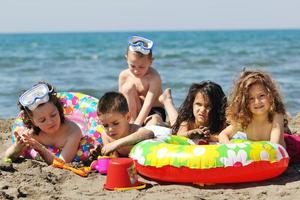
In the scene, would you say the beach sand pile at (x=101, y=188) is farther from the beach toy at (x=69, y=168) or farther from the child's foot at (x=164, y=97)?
the child's foot at (x=164, y=97)

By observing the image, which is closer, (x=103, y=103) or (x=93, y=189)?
(x=93, y=189)

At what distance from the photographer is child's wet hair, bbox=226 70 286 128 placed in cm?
510

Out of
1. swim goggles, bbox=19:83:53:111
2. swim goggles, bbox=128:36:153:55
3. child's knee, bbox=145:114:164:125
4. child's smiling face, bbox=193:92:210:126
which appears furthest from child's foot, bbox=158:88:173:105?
swim goggles, bbox=19:83:53:111

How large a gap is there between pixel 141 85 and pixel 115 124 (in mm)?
1516

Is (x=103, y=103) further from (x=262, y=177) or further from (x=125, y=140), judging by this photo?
(x=262, y=177)

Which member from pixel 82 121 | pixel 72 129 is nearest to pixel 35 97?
pixel 72 129

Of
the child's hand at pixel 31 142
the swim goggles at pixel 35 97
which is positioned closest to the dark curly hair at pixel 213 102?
the swim goggles at pixel 35 97

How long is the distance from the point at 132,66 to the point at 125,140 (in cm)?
162

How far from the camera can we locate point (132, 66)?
21.7ft

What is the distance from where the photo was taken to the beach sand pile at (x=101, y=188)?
14.5ft

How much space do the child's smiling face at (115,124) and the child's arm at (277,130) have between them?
1351mm

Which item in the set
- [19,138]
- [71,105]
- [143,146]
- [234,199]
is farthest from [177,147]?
[71,105]

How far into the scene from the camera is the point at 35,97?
5.26m

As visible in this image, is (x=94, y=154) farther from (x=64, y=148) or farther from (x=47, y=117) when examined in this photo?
(x=47, y=117)
